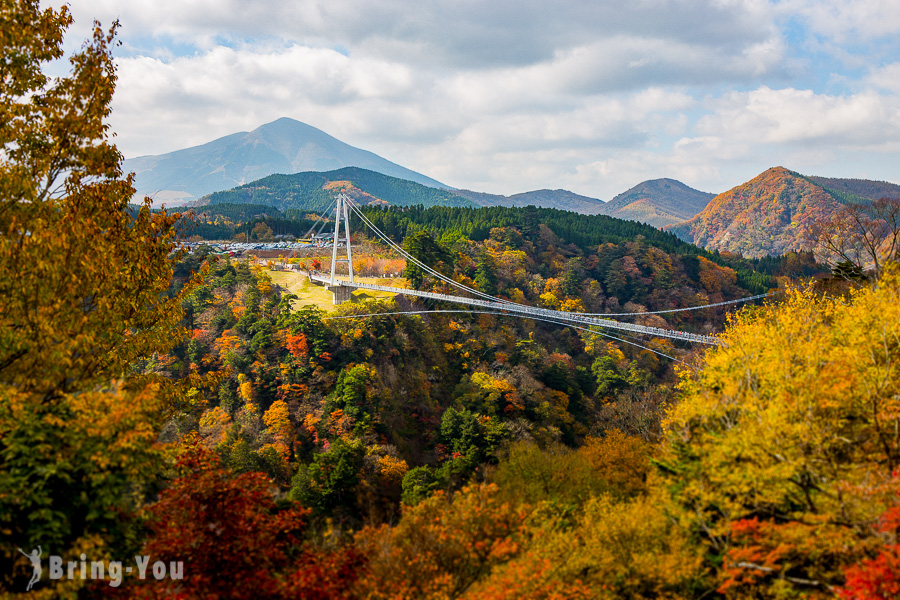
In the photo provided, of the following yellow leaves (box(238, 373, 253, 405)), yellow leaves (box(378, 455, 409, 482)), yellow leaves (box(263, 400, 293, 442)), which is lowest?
yellow leaves (box(378, 455, 409, 482))

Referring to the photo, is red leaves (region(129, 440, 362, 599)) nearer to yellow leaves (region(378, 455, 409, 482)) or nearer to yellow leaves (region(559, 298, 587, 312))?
yellow leaves (region(378, 455, 409, 482))

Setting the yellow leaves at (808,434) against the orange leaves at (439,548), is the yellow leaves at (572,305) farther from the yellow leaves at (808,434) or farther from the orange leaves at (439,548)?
the orange leaves at (439,548)

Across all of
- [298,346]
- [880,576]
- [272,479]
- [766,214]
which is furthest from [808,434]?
[766,214]

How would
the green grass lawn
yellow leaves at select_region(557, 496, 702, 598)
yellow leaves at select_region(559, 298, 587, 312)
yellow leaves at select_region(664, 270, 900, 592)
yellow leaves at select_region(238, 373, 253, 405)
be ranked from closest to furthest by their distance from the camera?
yellow leaves at select_region(664, 270, 900, 592) → yellow leaves at select_region(557, 496, 702, 598) → yellow leaves at select_region(238, 373, 253, 405) → the green grass lawn → yellow leaves at select_region(559, 298, 587, 312)

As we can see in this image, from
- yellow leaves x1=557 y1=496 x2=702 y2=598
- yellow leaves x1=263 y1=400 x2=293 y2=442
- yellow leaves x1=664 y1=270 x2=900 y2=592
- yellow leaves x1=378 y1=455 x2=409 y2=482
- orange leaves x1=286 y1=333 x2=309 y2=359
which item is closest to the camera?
yellow leaves x1=664 y1=270 x2=900 y2=592

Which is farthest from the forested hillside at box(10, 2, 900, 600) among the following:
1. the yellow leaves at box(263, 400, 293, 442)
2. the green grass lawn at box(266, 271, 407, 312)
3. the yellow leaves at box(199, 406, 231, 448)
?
the green grass lawn at box(266, 271, 407, 312)

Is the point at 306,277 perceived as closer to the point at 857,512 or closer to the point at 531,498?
the point at 531,498

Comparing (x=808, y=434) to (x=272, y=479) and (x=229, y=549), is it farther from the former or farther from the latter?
(x=272, y=479)
